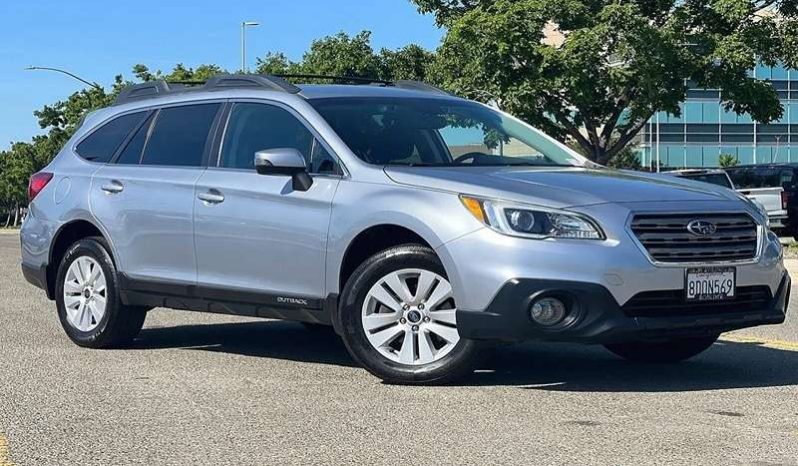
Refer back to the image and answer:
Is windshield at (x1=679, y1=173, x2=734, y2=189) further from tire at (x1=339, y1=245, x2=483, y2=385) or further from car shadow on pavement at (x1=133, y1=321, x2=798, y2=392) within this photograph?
tire at (x1=339, y1=245, x2=483, y2=385)

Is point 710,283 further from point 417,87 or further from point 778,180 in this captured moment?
point 778,180

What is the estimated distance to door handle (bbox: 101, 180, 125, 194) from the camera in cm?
805

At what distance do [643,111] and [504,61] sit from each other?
135 inches

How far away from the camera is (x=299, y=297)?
691cm

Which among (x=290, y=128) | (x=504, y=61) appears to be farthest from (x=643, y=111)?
(x=290, y=128)

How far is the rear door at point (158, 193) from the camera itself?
7590mm

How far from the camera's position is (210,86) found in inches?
313

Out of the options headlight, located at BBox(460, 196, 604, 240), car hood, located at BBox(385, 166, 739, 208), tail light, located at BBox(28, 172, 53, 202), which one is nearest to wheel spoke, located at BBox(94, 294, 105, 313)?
tail light, located at BBox(28, 172, 53, 202)

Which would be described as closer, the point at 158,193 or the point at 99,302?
the point at 158,193

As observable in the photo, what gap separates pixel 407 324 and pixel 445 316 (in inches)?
9.1

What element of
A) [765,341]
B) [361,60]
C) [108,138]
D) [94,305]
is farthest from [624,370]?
[361,60]

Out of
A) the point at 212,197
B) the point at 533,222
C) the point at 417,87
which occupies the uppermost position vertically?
the point at 417,87

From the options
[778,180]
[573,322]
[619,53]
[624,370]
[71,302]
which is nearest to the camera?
[573,322]

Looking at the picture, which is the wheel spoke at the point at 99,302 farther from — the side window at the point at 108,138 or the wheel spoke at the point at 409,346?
the wheel spoke at the point at 409,346
